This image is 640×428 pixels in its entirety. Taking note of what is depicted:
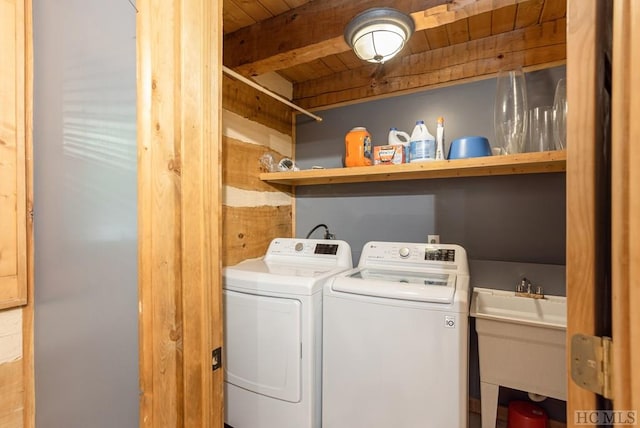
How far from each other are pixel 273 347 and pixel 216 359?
76 cm

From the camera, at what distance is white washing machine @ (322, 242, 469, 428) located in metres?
1.25

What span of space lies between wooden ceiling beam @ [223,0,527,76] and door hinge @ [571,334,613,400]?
1.42m

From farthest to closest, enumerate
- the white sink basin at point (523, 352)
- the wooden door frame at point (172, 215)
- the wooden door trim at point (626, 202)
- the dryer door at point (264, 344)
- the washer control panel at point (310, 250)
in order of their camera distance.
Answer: the washer control panel at point (310, 250) → the dryer door at point (264, 344) → the white sink basin at point (523, 352) → the wooden door frame at point (172, 215) → the wooden door trim at point (626, 202)

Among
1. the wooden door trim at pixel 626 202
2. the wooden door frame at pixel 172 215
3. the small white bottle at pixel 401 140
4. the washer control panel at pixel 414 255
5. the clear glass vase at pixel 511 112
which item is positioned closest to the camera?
the wooden door trim at pixel 626 202

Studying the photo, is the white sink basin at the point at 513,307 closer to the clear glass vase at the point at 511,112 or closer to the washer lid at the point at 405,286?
the washer lid at the point at 405,286

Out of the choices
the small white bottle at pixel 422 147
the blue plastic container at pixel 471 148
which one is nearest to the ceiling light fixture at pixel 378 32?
the small white bottle at pixel 422 147

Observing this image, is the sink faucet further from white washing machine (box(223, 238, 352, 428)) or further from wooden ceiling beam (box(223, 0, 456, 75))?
wooden ceiling beam (box(223, 0, 456, 75))

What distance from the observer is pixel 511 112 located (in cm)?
162

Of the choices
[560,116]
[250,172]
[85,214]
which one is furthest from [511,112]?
[85,214]

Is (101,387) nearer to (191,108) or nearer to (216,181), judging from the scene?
(216,181)

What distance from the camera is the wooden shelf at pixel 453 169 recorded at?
1.42 meters

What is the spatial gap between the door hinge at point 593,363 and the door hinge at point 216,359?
765 millimetres

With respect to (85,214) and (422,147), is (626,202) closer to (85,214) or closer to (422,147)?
(85,214)

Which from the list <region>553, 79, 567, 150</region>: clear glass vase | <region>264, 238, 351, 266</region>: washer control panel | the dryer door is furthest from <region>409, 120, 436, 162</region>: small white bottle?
the dryer door
